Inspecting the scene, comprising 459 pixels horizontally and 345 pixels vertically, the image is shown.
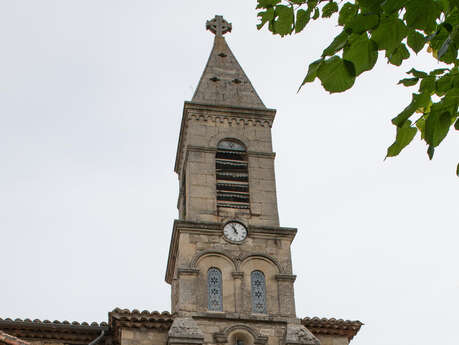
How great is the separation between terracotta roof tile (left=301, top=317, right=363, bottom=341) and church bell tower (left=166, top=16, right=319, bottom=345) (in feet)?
1.58

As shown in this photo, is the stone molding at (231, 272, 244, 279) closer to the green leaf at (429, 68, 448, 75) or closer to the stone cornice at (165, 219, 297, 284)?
the stone cornice at (165, 219, 297, 284)

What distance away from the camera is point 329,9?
5.77 meters

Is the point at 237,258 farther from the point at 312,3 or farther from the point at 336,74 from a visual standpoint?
the point at 336,74

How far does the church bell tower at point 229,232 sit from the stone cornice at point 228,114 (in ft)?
0.09

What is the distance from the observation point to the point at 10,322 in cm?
1888

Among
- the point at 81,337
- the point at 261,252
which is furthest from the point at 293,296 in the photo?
the point at 81,337

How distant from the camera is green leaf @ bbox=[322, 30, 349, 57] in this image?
16.1 feet

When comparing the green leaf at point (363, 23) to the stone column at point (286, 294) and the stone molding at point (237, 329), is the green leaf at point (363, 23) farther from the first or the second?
the stone column at point (286, 294)

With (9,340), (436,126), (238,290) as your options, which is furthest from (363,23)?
(238,290)

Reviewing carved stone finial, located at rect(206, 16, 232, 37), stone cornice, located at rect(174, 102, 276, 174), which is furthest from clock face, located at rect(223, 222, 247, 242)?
carved stone finial, located at rect(206, 16, 232, 37)

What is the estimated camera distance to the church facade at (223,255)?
19266 mm

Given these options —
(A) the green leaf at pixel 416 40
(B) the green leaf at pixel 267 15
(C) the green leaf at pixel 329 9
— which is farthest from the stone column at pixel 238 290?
(A) the green leaf at pixel 416 40

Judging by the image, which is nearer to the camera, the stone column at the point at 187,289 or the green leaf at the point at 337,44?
the green leaf at the point at 337,44

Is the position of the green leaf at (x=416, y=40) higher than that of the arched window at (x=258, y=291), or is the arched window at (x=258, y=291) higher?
the arched window at (x=258, y=291)
